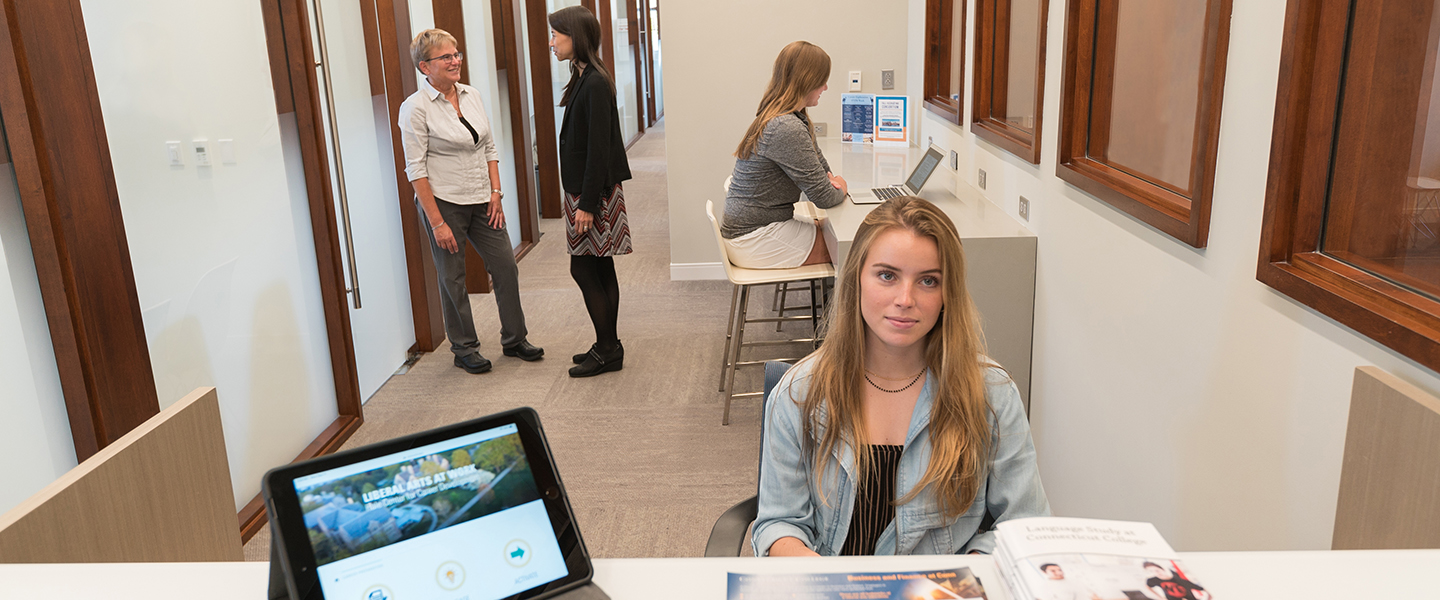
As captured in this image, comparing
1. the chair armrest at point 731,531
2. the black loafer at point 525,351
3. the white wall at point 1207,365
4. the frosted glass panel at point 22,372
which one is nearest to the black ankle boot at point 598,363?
the black loafer at point 525,351

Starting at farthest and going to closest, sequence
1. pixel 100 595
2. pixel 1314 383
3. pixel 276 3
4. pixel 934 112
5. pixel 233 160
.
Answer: pixel 934 112 < pixel 276 3 < pixel 233 160 < pixel 1314 383 < pixel 100 595

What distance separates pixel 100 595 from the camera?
107cm

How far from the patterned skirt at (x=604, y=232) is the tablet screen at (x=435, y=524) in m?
2.76

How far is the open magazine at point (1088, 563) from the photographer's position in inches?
35.1

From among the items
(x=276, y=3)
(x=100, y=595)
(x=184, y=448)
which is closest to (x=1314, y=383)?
(x=100, y=595)

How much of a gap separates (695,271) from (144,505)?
13.2ft

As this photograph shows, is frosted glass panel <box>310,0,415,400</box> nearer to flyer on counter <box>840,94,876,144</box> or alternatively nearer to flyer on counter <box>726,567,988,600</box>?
flyer on counter <box>840,94,876,144</box>

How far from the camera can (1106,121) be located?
93.5 inches

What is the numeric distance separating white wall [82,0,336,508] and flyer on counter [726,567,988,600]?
1.98 meters

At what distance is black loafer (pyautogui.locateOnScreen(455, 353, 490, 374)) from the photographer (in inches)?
157

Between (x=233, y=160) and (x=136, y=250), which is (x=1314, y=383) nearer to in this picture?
(x=136, y=250)

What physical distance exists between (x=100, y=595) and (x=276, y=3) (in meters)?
2.39

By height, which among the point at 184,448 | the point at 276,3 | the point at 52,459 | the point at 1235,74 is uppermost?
the point at 276,3

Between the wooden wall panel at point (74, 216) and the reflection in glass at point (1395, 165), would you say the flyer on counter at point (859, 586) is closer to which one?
the reflection in glass at point (1395, 165)
